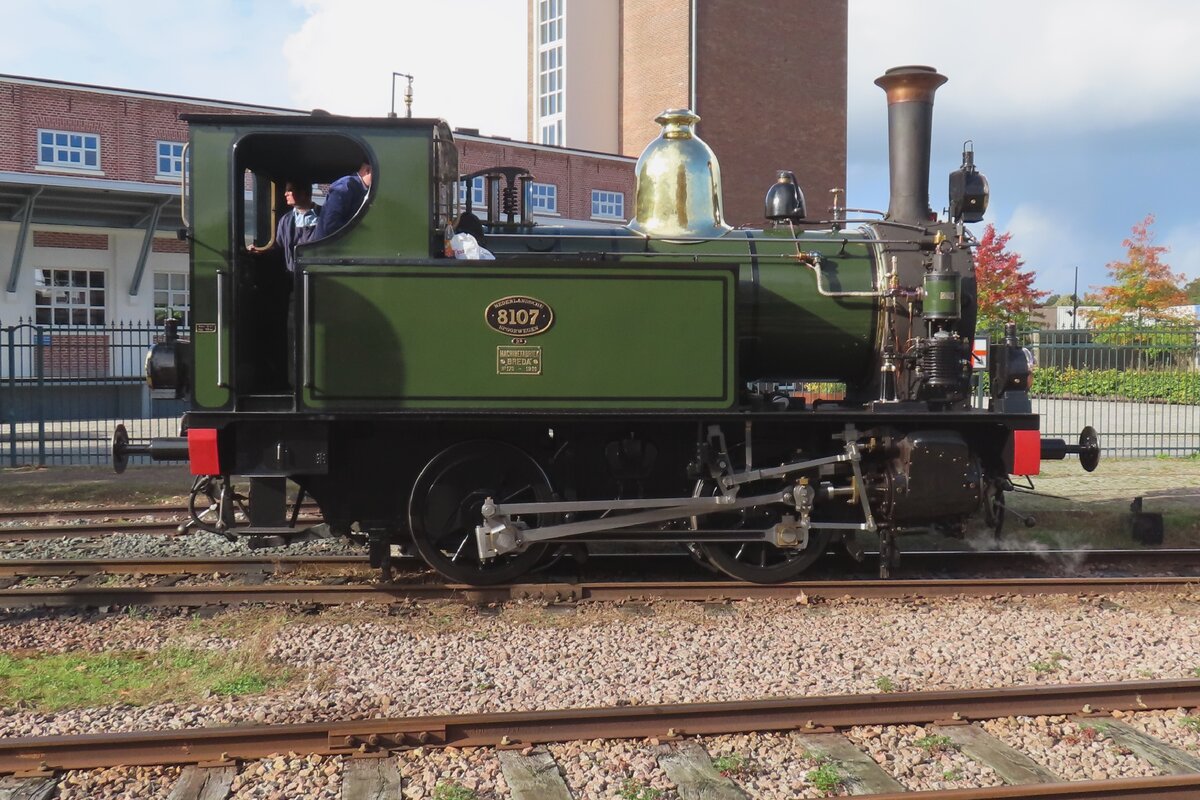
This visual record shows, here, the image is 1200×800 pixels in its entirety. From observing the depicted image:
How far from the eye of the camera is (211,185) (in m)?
5.85

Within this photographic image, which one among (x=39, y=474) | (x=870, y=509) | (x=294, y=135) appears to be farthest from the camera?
(x=39, y=474)

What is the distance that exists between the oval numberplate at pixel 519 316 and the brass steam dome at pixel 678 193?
1163 mm

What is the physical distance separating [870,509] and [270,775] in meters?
3.92

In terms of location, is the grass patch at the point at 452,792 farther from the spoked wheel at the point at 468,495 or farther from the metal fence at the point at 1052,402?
the metal fence at the point at 1052,402

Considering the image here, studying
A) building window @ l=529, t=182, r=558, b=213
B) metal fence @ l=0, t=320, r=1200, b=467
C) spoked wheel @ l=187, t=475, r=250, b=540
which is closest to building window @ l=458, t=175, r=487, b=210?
spoked wheel @ l=187, t=475, r=250, b=540

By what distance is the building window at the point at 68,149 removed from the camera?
72.7 feet

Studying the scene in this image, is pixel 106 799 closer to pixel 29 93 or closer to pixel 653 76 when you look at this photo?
pixel 29 93

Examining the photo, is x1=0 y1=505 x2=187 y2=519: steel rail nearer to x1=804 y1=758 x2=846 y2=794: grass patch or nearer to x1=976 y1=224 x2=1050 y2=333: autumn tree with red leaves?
x1=804 y1=758 x2=846 y2=794: grass patch

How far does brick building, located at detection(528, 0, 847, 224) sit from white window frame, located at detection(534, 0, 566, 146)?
4cm

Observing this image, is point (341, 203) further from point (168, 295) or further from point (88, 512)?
point (168, 295)

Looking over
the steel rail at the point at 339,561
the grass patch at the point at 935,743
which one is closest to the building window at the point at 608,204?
the steel rail at the point at 339,561

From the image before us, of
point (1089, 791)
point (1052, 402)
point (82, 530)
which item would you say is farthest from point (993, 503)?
point (1052, 402)

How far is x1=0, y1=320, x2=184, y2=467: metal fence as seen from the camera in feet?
41.2

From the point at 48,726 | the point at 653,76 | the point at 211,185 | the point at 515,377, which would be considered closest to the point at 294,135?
the point at 211,185
